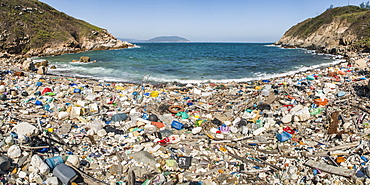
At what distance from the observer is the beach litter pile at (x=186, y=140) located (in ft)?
11.7

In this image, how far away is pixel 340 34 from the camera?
43.7 meters

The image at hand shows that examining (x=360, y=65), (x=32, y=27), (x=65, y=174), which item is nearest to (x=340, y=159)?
(x=65, y=174)

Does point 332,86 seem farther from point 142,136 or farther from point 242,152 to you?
point 142,136

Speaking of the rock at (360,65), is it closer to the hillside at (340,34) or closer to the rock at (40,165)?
the rock at (40,165)

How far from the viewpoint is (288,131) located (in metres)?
5.27

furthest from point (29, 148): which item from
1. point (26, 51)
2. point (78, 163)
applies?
point (26, 51)

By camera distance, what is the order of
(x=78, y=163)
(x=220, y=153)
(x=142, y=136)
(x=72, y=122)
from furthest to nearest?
(x=72, y=122) → (x=142, y=136) → (x=220, y=153) → (x=78, y=163)

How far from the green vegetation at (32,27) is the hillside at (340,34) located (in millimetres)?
47785

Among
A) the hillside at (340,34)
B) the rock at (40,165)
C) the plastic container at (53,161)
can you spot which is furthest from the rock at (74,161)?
the hillside at (340,34)

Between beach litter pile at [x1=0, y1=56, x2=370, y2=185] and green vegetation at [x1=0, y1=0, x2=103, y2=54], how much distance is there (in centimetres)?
3197

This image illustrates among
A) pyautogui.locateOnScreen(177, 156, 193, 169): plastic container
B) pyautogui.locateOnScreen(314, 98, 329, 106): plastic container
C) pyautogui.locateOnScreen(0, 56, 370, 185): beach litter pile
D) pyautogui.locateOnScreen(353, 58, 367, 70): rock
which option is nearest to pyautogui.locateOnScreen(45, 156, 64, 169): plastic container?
pyautogui.locateOnScreen(0, 56, 370, 185): beach litter pile

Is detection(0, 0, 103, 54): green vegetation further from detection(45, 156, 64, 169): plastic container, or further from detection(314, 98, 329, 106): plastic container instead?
detection(314, 98, 329, 106): plastic container

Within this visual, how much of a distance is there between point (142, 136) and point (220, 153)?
192 centimetres

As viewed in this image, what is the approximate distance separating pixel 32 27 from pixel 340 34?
59418 mm
